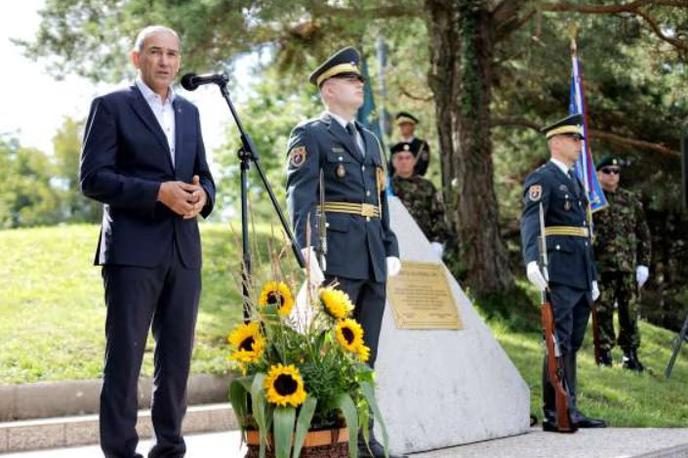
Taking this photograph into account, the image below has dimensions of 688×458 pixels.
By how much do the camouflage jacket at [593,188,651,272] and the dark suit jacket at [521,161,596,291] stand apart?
11.5 ft

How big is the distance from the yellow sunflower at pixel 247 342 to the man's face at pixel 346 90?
1.71 meters

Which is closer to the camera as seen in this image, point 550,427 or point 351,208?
point 351,208

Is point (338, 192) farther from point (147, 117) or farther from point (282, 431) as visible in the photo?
point (282, 431)

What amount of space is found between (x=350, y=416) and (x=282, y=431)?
0.27m

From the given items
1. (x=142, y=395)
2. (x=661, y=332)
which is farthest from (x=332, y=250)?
(x=661, y=332)

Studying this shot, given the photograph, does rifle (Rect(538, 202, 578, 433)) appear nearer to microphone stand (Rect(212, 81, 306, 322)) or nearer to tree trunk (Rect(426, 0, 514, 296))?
microphone stand (Rect(212, 81, 306, 322))

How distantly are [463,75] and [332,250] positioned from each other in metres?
7.72

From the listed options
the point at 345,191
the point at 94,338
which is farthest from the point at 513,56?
the point at 345,191

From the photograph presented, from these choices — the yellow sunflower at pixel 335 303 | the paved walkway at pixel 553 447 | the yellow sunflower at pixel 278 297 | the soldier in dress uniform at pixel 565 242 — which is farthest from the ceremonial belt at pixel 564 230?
the yellow sunflower at pixel 278 297

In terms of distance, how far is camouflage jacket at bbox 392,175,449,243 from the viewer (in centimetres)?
1020

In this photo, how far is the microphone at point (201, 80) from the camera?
14.6 ft

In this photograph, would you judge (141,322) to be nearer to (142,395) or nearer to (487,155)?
(142,395)

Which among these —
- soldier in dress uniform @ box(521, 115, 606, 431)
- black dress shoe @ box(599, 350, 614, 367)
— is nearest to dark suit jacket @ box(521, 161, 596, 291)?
soldier in dress uniform @ box(521, 115, 606, 431)

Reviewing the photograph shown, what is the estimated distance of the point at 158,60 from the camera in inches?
174
